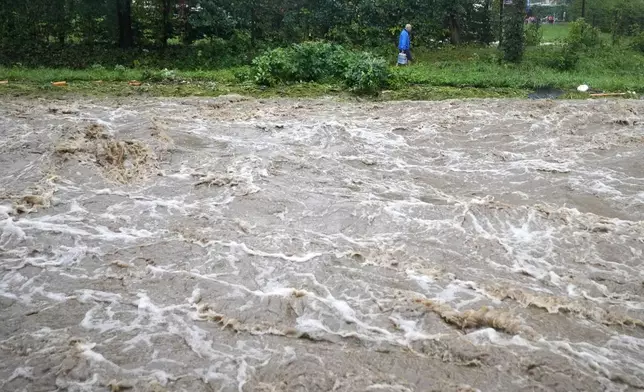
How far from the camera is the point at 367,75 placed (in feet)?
50.2

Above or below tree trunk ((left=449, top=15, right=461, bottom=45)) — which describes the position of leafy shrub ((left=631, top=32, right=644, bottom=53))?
below

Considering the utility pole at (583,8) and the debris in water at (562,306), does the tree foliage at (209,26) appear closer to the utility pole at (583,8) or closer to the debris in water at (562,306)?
the utility pole at (583,8)

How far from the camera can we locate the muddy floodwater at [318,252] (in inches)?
224

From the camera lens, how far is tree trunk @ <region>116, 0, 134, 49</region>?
18.9 m

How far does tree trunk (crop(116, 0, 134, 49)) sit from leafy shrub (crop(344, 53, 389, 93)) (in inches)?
294

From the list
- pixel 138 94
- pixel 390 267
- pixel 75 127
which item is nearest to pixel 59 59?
pixel 138 94

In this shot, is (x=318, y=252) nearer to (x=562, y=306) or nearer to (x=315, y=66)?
(x=562, y=306)

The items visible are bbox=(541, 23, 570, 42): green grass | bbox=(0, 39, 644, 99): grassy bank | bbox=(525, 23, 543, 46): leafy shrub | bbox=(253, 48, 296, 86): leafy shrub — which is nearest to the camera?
bbox=(0, 39, 644, 99): grassy bank

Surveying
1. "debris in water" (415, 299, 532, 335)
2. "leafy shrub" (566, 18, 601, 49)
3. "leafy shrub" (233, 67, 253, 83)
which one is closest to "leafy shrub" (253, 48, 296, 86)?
"leafy shrub" (233, 67, 253, 83)

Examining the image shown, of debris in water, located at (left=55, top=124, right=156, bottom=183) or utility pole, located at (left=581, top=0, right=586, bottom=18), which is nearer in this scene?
debris in water, located at (left=55, top=124, right=156, bottom=183)

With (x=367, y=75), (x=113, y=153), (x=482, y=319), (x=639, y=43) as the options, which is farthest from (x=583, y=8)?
(x=482, y=319)

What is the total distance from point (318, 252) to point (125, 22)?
14.2 metres

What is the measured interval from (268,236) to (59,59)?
12.9 meters

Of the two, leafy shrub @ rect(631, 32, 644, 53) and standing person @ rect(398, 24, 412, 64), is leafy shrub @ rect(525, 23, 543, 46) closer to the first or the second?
leafy shrub @ rect(631, 32, 644, 53)
